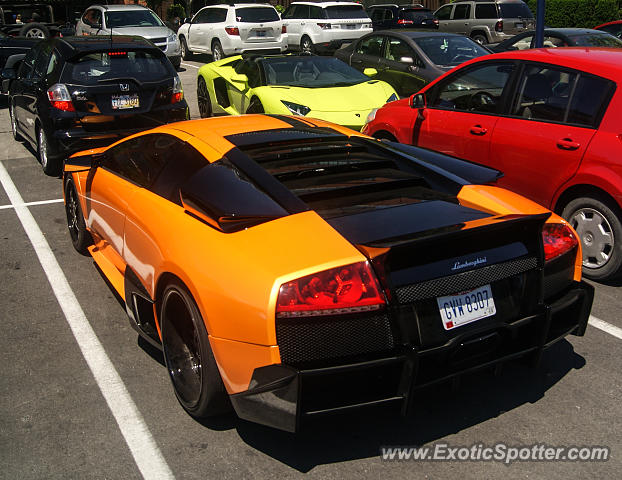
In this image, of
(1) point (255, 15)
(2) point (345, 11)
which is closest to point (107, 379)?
(1) point (255, 15)

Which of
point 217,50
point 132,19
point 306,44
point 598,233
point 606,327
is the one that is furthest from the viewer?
point 306,44

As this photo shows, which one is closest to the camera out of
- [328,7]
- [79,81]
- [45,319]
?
[45,319]

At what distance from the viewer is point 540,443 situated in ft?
11.0

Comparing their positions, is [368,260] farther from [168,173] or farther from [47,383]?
[47,383]

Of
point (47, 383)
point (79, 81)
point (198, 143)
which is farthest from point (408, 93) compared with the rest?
point (47, 383)

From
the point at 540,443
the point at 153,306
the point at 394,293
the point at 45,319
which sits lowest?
the point at 45,319

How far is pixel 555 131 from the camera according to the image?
5.51 metres

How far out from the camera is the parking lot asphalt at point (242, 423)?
3.21 metres

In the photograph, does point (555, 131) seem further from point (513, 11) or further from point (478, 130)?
point (513, 11)

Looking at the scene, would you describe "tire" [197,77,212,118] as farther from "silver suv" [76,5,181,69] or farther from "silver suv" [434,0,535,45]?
"silver suv" [434,0,535,45]

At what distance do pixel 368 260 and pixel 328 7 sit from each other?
18969mm

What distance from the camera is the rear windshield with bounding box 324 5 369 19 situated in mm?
20641

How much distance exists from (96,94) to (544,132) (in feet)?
16.8

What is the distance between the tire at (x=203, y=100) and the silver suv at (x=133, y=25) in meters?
7.05
